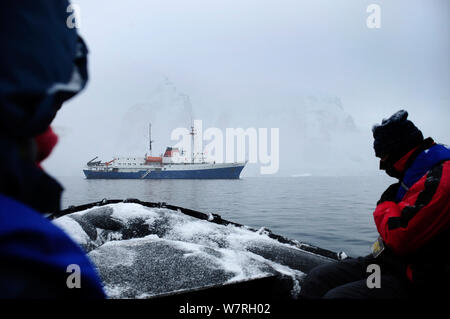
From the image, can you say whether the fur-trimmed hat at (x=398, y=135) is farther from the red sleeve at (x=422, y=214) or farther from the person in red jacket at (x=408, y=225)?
the red sleeve at (x=422, y=214)

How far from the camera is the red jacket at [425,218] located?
1891mm

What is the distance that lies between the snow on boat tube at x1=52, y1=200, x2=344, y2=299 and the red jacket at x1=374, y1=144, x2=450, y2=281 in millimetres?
1188

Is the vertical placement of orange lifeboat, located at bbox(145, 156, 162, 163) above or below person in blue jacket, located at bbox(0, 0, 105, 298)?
below

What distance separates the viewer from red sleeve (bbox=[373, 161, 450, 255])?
1.88 m

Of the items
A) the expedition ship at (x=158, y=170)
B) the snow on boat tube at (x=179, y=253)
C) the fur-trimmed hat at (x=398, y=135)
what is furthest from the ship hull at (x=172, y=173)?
the fur-trimmed hat at (x=398, y=135)

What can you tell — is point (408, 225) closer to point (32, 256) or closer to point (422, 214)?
point (422, 214)

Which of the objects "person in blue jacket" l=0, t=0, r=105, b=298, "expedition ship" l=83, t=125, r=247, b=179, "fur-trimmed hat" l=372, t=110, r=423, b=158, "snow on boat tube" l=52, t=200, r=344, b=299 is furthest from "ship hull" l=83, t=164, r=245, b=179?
"person in blue jacket" l=0, t=0, r=105, b=298

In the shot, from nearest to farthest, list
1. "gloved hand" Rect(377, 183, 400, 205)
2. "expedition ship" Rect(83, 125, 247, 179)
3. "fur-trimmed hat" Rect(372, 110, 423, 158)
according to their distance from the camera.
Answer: "fur-trimmed hat" Rect(372, 110, 423, 158) < "gloved hand" Rect(377, 183, 400, 205) < "expedition ship" Rect(83, 125, 247, 179)

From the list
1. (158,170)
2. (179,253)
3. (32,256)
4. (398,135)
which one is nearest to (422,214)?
(398,135)

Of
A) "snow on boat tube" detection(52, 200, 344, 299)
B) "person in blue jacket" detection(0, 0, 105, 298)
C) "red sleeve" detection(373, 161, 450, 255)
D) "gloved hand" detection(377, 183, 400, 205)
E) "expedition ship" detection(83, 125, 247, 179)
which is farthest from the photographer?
"expedition ship" detection(83, 125, 247, 179)

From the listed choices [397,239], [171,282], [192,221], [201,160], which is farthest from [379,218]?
[201,160]

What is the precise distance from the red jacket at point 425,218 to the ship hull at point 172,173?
5732 cm

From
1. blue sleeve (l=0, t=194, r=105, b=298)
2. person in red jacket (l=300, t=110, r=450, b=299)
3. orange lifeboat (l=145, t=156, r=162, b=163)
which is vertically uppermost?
blue sleeve (l=0, t=194, r=105, b=298)

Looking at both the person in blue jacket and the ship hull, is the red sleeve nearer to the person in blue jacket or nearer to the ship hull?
the person in blue jacket
